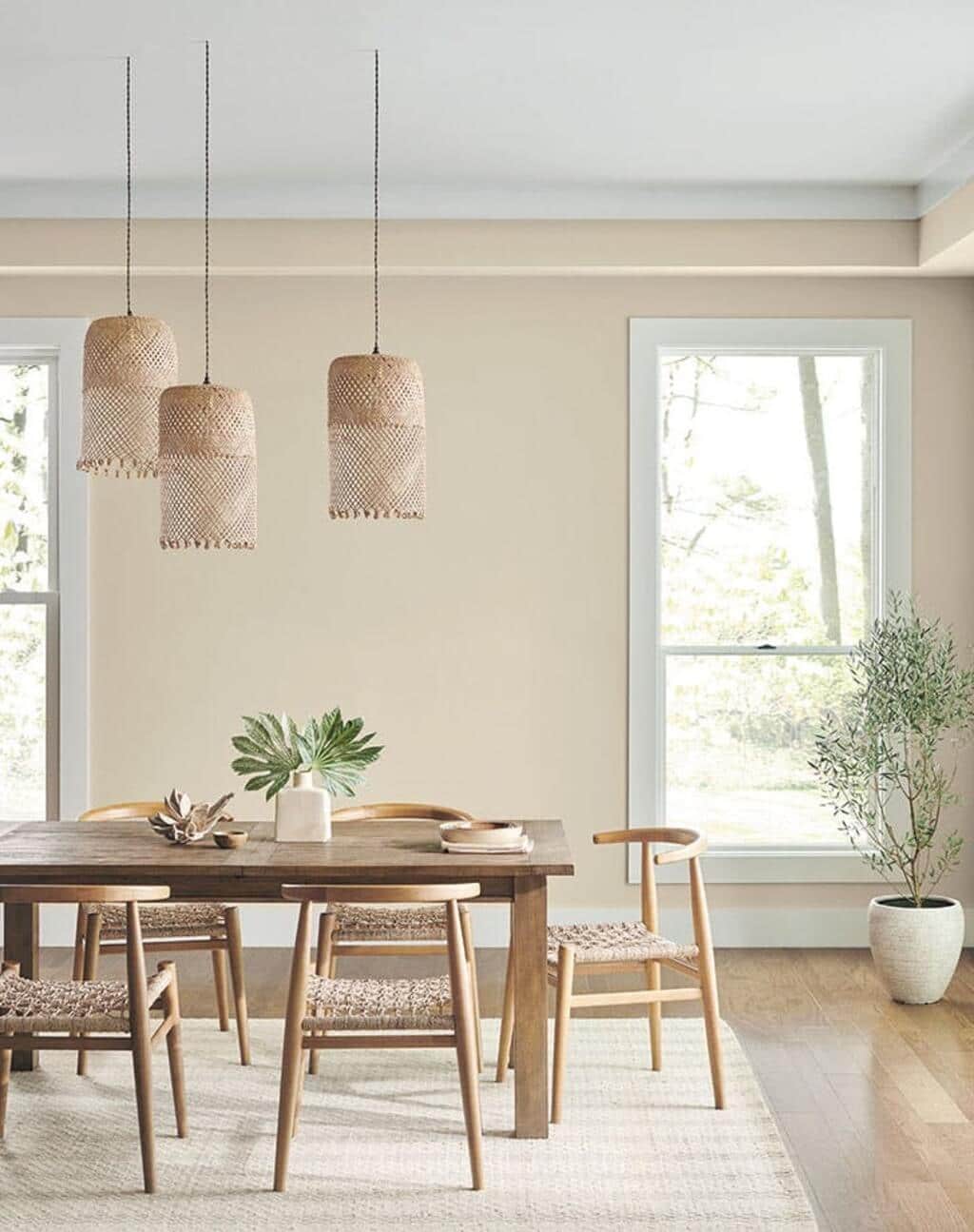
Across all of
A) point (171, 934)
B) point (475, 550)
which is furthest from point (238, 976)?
point (475, 550)

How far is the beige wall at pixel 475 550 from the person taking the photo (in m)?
6.02

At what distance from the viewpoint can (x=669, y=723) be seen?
6109 mm

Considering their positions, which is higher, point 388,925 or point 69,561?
point 69,561

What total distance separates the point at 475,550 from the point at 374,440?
225 cm

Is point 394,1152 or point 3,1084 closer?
point 394,1152

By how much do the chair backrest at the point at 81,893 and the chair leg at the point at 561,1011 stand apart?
3.43 feet

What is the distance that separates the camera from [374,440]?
12.5 feet

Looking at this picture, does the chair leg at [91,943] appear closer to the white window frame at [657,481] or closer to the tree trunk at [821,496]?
the white window frame at [657,481]

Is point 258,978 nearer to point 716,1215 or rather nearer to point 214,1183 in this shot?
point 214,1183

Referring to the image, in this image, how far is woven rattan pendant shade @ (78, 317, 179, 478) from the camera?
382 centimetres

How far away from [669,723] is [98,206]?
2974 mm

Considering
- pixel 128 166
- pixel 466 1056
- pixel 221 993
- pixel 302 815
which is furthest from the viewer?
pixel 128 166

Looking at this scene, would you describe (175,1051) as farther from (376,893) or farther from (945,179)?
(945,179)

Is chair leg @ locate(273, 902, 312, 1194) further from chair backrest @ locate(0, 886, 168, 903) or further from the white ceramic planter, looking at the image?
the white ceramic planter
